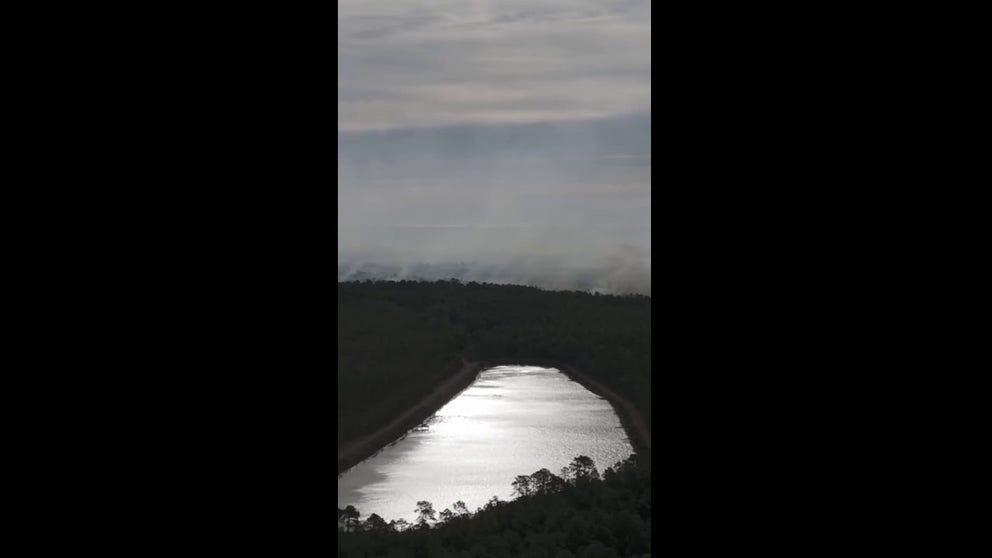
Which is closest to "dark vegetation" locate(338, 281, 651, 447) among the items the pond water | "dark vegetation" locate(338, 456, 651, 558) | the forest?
the forest

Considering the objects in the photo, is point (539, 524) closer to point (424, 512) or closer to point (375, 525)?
point (424, 512)

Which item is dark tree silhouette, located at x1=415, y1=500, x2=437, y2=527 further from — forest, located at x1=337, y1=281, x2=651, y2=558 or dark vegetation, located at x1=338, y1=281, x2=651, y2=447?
dark vegetation, located at x1=338, y1=281, x2=651, y2=447

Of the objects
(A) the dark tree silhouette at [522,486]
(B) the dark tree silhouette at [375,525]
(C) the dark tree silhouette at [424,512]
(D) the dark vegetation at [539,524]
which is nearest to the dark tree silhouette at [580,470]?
(D) the dark vegetation at [539,524]

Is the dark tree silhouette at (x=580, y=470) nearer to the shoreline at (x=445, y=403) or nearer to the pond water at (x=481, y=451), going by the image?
the pond water at (x=481, y=451)
